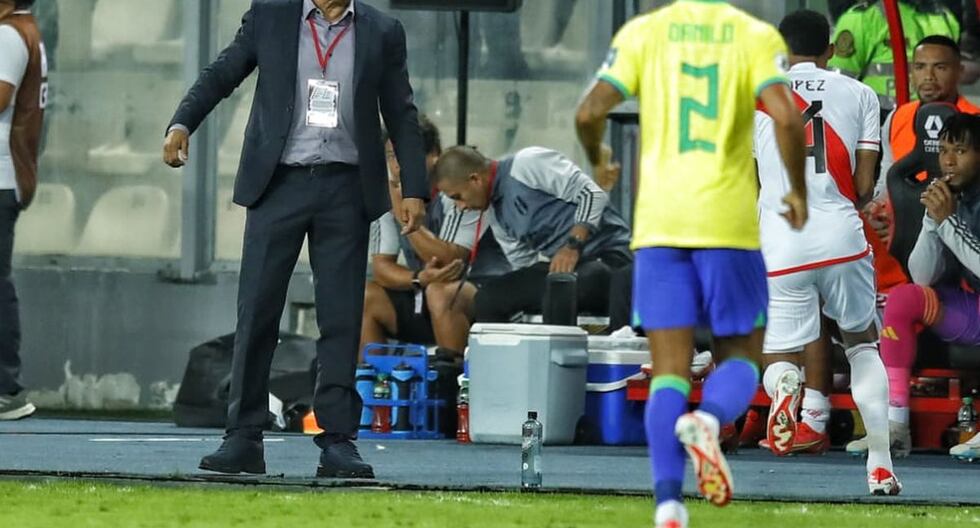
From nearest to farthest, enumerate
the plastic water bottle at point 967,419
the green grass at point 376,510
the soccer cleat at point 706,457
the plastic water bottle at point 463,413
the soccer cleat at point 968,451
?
the soccer cleat at point 706,457, the green grass at point 376,510, the soccer cleat at point 968,451, the plastic water bottle at point 967,419, the plastic water bottle at point 463,413

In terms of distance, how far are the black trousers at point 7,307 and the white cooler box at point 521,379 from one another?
7.88 feet

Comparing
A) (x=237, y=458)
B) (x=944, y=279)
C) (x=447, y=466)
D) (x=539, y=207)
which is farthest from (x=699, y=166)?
(x=539, y=207)

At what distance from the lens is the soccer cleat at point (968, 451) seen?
10.3 m

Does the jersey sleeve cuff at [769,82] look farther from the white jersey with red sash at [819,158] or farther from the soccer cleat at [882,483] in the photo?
the white jersey with red sash at [819,158]

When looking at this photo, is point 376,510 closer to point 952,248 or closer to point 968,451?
point 968,451

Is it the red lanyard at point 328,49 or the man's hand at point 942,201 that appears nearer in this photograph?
the red lanyard at point 328,49

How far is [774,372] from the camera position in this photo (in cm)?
952

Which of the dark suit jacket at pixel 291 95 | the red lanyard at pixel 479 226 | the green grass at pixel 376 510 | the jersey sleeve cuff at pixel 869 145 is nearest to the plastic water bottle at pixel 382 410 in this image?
the red lanyard at pixel 479 226

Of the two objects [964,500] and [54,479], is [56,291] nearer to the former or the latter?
[54,479]

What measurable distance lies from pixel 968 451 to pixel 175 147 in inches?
157

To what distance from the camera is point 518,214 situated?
11.9m

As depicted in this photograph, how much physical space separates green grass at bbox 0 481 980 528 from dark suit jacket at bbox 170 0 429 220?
122 cm

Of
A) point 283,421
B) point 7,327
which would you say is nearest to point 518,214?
point 283,421

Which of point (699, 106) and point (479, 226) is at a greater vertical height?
point (699, 106)
